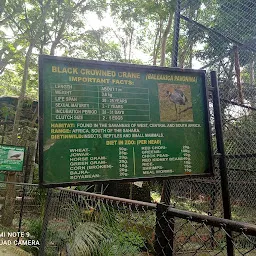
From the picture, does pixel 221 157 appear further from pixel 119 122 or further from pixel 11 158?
pixel 11 158

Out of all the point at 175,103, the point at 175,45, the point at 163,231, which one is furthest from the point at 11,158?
the point at 163,231

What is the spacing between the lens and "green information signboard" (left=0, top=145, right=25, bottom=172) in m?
5.88

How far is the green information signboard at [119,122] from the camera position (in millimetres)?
1703

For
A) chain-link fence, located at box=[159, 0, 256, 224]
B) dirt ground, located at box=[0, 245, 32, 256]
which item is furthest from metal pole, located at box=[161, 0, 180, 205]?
dirt ground, located at box=[0, 245, 32, 256]

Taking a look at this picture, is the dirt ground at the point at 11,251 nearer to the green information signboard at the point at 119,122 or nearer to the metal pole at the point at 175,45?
the metal pole at the point at 175,45

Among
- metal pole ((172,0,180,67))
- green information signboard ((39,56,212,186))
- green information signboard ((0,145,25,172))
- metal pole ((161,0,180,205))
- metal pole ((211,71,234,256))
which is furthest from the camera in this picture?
green information signboard ((0,145,25,172))

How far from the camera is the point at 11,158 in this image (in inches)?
234

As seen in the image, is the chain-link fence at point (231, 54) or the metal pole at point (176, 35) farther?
the chain-link fence at point (231, 54)

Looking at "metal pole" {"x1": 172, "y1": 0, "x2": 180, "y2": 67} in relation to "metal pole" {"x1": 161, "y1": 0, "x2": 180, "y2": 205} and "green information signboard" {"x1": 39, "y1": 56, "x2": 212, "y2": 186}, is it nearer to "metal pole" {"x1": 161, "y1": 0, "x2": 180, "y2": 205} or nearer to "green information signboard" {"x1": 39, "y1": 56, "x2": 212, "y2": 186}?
"metal pole" {"x1": 161, "y1": 0, "x2": 180, "y2": 205}

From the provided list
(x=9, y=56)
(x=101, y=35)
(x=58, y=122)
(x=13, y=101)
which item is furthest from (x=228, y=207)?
(x=13, y=101)

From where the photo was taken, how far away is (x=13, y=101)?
1095 cm

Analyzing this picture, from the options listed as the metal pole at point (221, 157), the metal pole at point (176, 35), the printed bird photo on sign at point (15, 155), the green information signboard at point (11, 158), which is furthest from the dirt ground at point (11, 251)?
the metal pole at point (176, 35)

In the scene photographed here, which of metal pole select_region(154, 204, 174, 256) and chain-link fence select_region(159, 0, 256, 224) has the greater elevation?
chain-link fence select_region(159, 0, 256, 224)

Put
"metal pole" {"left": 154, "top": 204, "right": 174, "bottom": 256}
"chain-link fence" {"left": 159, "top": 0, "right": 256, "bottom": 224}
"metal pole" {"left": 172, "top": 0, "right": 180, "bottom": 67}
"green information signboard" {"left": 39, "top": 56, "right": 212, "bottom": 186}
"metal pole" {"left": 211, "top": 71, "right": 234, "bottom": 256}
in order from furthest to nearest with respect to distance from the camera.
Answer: "chain-link fence" {"left": 159, "top": 0, "right": 256, "bottom": 224} < "metal pole" {"left": 172, "top": 0, "right": 180, "bottom": 67} < "metal pole" {"left": 211, "top": 71, "right": 234, "bottom": 256} < "green information signboard" {"left": 39, "top": 56, "right": 212, "bottom": 186} < "metal pole" {"left": 154, "top": 204, "right": 174, "bottom": 256}
